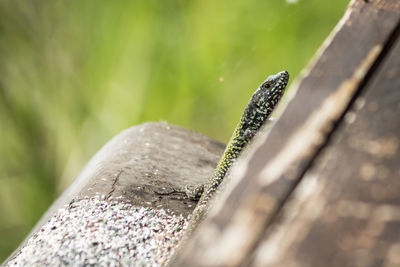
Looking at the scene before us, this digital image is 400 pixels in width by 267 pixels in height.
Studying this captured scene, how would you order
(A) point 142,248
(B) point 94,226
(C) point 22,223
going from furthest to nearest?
(C) point 22,223 < (B) point 94,226 < (A) point 142,248

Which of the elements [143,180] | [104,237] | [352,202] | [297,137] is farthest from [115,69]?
[352,202]

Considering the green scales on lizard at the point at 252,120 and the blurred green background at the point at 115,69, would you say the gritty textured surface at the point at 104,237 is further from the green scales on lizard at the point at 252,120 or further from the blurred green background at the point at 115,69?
the blurred green background at the point at 115,69

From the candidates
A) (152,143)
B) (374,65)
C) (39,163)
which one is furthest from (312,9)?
(39,163)

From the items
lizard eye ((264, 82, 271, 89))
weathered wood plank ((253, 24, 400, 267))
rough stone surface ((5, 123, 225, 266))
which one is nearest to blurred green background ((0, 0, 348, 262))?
rough stone surface ((5, 123, 225, 266))

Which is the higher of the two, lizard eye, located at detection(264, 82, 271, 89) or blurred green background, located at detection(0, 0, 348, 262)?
blurred green background, located at detection(0, 0, 348, 262)

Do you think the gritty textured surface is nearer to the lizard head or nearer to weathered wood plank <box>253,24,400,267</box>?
weathered wood plank <box>253,24,400,267</box>

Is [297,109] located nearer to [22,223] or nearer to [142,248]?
[142,248]
